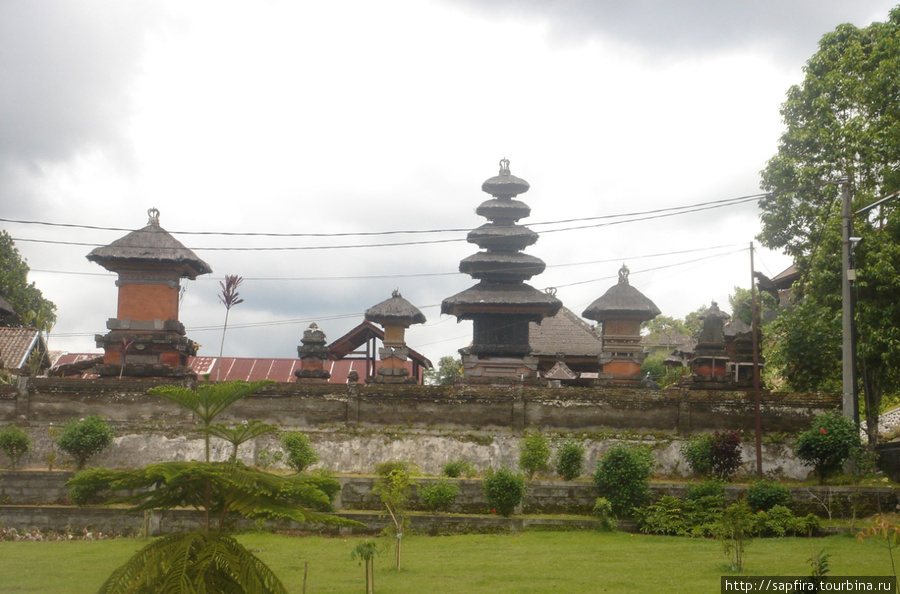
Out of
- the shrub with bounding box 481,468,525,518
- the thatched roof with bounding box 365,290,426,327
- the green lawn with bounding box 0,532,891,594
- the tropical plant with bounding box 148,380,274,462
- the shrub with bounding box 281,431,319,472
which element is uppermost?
the thatched roof with bounding box 365,290,426,327

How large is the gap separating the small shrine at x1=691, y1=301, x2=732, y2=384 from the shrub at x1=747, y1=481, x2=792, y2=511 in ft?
18.7

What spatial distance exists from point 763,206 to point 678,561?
58.4ft

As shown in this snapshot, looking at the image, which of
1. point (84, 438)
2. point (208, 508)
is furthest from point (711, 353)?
point (208, 508)

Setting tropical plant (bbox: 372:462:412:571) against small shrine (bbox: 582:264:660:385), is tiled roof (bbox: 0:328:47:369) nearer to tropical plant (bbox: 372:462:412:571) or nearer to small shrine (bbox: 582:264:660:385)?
small shrine (bbox: 582:264:660:385)

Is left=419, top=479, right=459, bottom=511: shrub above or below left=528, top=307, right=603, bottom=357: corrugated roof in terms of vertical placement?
below

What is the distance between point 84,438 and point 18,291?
23.2 m

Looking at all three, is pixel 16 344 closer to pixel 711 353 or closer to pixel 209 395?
pixel 711 353

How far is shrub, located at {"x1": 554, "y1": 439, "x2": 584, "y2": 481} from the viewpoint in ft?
66.1

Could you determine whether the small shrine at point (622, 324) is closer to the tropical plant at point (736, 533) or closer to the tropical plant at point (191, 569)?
the tropical plant at point (736, 533)

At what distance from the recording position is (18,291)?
132ft

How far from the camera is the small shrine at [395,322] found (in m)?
26.5

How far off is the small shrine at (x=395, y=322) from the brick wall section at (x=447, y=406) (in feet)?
11.3

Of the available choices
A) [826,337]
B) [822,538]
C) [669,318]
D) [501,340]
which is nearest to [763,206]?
[826,337]

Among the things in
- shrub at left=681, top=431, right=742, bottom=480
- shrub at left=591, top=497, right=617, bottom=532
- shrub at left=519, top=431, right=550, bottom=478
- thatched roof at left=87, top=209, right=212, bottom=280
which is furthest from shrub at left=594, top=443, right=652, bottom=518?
thatched roof at left=87, top=209, right=212, bottom=280
